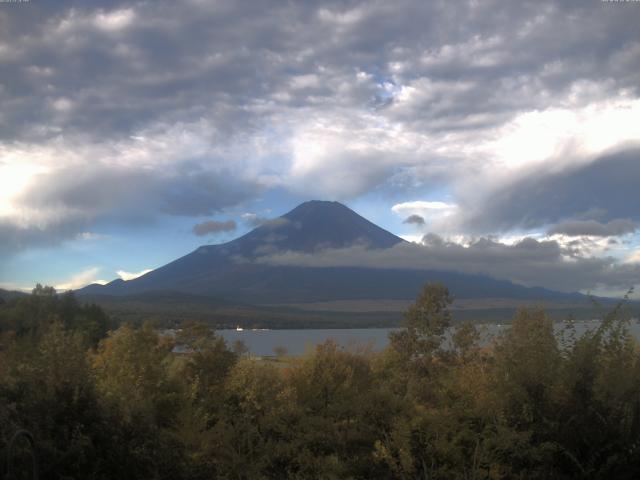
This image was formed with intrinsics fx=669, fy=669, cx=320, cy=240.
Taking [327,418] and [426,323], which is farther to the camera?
[426,323]

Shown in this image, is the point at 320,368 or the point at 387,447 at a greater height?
the point at 320,368

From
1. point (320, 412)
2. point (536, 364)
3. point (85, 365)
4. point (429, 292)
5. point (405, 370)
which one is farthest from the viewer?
point (429, 292)

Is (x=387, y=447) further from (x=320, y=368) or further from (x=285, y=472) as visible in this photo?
(x=320, y=368)

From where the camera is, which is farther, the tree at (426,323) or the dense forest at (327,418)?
the tree at (426,323)

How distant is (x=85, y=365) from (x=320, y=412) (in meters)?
4.02

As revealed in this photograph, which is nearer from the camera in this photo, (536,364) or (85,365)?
(85,365)

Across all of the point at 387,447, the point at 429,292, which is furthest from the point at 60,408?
the point at 429,292

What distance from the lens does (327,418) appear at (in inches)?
409

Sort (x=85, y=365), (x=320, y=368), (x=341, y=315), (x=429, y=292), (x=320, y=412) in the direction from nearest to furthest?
(x=85, y=365), (x=320, y=412), (x=320, y=368), (x=429, y=292), (x=341, y=315)

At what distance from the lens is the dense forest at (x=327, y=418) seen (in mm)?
7238

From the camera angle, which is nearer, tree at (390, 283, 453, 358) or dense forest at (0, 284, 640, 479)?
dense forest at (0, 284, 640, 479)

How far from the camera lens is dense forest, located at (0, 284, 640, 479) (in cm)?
724

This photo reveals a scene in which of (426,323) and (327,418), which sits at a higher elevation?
(426,323)

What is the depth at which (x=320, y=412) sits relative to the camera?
10.8 m
